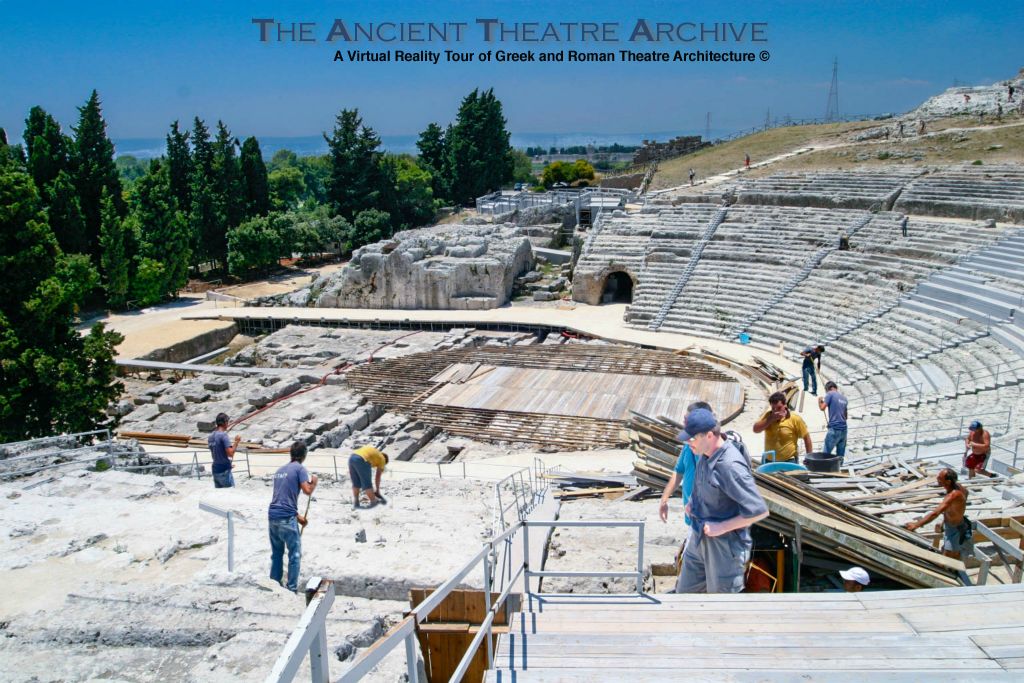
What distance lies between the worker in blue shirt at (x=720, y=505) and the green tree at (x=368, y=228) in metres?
37.9

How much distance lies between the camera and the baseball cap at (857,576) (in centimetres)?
534

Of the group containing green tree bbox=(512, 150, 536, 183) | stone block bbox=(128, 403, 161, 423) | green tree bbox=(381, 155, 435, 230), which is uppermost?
green tree bbox=(512, 150, 536, 183)

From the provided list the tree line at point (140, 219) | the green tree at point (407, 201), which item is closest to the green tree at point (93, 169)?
the tree line at point (140, 219)

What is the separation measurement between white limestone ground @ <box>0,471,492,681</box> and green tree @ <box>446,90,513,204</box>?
40.1m

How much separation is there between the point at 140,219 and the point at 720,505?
33.9 m

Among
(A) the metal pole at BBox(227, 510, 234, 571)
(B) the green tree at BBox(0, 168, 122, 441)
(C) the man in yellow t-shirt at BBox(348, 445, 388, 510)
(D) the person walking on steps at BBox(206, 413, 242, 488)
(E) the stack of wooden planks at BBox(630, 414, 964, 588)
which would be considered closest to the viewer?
(E) the stack of wooden planks at BBox(630, 414, 964, 588)

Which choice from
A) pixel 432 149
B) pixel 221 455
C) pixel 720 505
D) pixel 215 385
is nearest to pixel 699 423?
pixel 720 505

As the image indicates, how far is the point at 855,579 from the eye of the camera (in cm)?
534

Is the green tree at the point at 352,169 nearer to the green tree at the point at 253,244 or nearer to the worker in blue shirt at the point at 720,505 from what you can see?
the green tree at the point at 253,244

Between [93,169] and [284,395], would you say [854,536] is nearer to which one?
[284,395]

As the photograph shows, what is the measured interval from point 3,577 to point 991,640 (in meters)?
7.84

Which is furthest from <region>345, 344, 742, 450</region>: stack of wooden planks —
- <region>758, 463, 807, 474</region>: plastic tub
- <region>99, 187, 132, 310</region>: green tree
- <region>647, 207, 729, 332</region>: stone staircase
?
<region>99, 187, 132, 310</region>: green tree

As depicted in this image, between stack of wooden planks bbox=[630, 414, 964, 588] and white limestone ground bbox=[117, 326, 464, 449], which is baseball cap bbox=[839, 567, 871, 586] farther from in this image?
white limestone ground bbox=[117, 326, 464, 449]

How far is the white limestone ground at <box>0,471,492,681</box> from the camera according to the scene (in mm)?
5537
